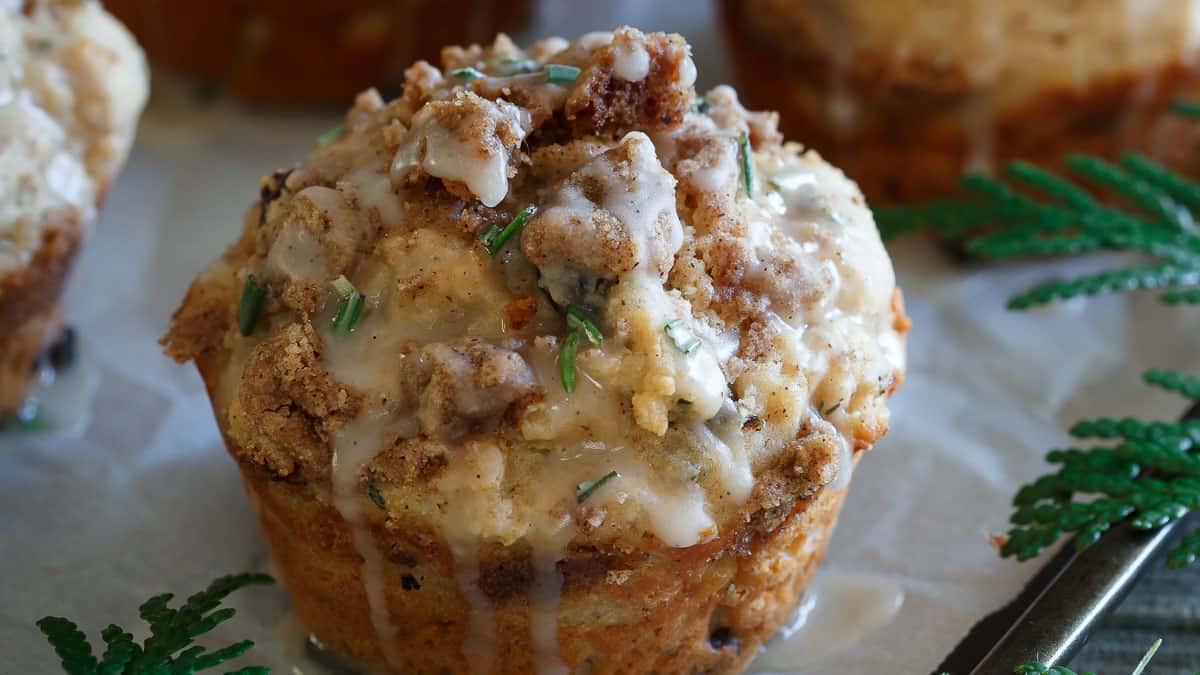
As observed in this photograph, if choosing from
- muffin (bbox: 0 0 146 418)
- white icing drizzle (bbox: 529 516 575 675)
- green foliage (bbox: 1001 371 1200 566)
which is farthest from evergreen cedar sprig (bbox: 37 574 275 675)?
green foliage (bbox: 1001 371 1200 566)

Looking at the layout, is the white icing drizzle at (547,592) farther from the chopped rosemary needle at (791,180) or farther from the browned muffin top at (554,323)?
the chopped rosemary needle at (791,180)

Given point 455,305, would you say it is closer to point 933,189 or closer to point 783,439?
point 783,439

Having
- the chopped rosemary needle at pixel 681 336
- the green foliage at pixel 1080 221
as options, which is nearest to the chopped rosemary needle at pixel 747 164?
the chopped rosemary needle at pixel 681 336

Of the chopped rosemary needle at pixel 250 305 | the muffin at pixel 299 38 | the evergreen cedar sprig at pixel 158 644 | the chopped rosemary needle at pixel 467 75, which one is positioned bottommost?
the evergreen cedar sprig at pixel 158 644

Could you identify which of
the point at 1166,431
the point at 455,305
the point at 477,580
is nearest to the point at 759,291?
Result: the point at 455,305

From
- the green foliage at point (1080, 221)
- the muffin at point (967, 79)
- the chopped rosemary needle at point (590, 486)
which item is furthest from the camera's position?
the muffin at point (967, 79)

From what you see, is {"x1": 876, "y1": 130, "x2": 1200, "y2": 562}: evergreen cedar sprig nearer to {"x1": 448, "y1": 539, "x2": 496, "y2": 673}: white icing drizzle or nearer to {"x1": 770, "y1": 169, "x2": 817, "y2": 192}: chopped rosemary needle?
{"x1": 770, "y1": 169, "x2": 817, "y2": 192}: chopped rosemary needle
